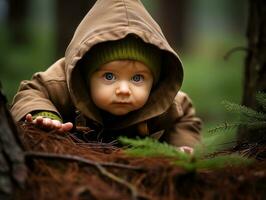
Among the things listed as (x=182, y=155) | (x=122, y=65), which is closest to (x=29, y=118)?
(x=122, y=65)

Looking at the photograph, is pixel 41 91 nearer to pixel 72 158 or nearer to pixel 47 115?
pixel 47 115

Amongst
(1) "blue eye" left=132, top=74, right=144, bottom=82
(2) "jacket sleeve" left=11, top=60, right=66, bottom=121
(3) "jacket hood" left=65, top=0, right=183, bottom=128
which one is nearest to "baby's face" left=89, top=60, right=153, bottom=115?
(1) "blue eye" left=132, top=74, right=144, bottom=82

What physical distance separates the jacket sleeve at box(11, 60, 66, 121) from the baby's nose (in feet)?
1.32

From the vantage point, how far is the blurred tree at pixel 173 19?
17531mm

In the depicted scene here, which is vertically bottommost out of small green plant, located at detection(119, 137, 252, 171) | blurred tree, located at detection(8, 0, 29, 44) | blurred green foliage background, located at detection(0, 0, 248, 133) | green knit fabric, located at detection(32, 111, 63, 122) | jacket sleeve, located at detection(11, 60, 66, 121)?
blurred green foliage background, located at detection(0, 0, 248, 133)

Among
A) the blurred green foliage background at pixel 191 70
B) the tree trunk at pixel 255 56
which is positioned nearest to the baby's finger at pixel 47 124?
the tree trunk at pixel 255 56

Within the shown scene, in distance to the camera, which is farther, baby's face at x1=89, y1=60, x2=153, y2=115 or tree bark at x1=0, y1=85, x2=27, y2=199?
baby's face at x1=89, y1=60, x2=153, y2=115

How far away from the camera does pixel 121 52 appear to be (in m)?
3.17

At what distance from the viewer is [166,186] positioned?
2242 millimetres

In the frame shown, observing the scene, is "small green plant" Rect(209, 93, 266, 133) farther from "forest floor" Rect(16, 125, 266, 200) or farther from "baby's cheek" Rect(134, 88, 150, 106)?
"baby's cheek" Rect(134, 88, 150, 106)

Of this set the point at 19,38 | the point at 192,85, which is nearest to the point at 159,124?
the point at 192,85

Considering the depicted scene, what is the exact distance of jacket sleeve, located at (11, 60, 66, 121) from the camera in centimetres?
323

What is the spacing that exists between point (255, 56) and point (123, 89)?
133 centimetres

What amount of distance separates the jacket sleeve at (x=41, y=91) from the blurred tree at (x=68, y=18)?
5414 millimetres
